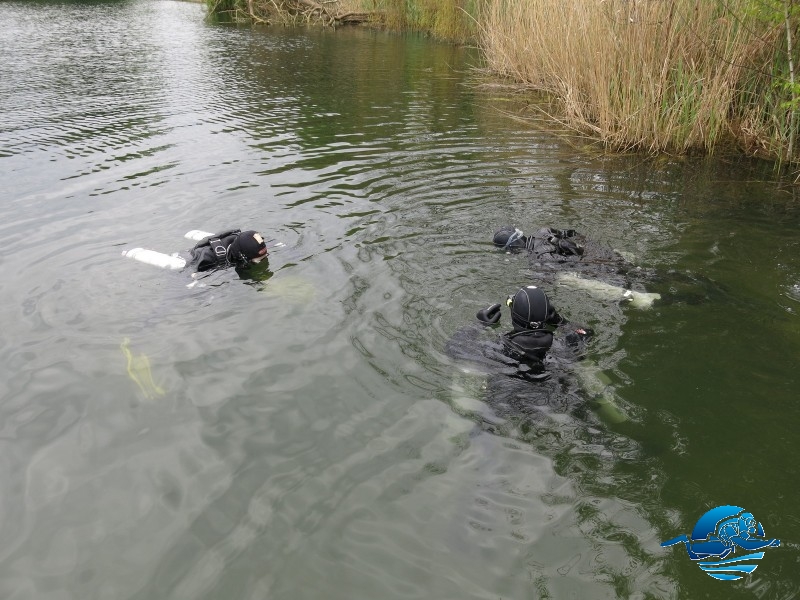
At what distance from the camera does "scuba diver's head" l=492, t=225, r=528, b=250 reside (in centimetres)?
663

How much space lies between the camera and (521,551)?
3418mm

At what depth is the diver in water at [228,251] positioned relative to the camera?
6.36 m

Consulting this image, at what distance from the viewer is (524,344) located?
4707 mm

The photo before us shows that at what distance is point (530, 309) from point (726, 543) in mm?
2035

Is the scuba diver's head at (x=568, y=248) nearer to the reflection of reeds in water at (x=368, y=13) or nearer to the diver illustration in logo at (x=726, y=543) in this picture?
the diver illustration in logo at (x=726, y=543)

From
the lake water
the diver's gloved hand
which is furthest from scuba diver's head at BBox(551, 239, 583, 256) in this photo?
the diver's gloved hand

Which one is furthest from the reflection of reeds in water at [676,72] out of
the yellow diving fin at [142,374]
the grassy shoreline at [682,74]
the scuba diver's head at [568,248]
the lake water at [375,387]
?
the yellow diving fin at [142,374]

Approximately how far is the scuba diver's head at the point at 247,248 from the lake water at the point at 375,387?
0.84 feet

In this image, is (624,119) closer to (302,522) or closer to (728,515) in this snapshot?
(728,515)

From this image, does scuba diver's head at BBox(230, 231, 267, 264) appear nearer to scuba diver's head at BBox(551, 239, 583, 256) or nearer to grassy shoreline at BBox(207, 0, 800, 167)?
scuba diver's head at BBox(551, 239, 583, 256)

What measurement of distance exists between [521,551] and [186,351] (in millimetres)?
3349

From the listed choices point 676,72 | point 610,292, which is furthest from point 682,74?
point 610,292

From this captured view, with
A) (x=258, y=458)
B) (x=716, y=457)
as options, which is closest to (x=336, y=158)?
(x=258, y=458)

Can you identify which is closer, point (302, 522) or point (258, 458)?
point (302, 522)
